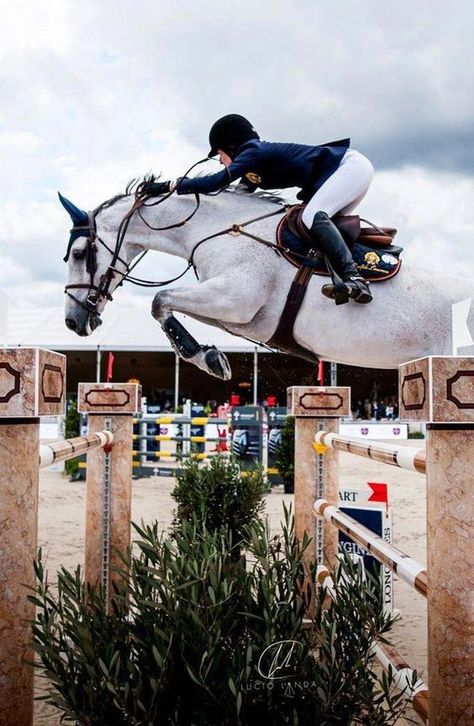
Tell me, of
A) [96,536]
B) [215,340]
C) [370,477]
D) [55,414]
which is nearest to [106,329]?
[215,340]

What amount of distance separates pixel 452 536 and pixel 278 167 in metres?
1.22

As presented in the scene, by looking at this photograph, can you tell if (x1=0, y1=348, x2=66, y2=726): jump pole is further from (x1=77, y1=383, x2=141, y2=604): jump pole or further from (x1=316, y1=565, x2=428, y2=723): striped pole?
(x1=77, y1=383, x2=141, y2=604): jump pole

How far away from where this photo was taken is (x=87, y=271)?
6.92 ft

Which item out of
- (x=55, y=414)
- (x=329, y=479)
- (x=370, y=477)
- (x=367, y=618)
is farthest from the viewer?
(x=370, y=477)

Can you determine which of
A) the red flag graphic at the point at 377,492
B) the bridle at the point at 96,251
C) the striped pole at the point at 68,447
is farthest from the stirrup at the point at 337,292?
the red flag graphic at the point at 377,492

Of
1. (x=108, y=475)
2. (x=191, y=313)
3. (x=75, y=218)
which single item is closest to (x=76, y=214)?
(x=75, y=218)

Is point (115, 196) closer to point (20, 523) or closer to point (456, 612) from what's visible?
point (20, 523)

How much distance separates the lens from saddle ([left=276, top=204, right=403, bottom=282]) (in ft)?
6.07

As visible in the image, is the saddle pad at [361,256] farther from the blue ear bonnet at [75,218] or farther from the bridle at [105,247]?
the blue ear bonnet at [75,218]

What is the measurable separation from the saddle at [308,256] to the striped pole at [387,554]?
1.76 feet

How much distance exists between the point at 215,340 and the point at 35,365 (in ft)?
37.7

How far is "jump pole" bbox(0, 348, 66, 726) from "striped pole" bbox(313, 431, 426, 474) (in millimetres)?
747

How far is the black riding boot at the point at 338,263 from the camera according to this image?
5.62 feet

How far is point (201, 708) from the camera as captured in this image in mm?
974
